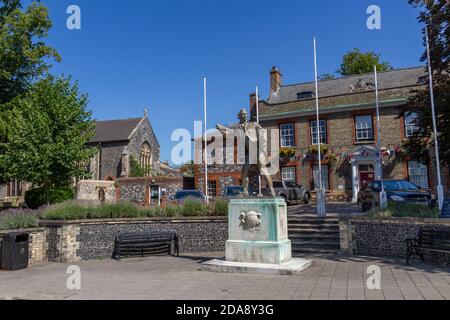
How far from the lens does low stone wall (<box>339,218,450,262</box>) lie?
10.5 meters

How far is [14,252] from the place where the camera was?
1088 cm

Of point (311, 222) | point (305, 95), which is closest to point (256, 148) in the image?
point (311, 222)

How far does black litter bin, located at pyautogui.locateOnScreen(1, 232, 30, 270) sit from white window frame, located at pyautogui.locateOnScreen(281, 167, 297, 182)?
20.8m

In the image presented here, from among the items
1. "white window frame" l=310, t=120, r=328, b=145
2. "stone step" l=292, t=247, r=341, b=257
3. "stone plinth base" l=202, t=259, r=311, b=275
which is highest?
"white window frame" l=310, t=120, r=328, b=145

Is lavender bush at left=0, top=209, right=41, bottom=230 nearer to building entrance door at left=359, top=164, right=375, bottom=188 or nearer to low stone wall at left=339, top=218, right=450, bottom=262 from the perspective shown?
low stone wall at left=339, top=218, right=450, bottom=262

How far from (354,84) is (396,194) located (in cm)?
1632

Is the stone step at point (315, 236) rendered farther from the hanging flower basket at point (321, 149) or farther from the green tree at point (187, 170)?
the green tree at point (187, 170)

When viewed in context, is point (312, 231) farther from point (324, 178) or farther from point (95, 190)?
point (95, 190)

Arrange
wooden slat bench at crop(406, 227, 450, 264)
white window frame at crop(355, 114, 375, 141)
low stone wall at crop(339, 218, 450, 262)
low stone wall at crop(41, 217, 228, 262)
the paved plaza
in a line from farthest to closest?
white window frame at crop(355, 114, 375, 141) < low stone wall at crop(41, 217, 228, 262) < low stone wall at crop(339, 218, 450, 262) < wooden slat bench at crop(406, 227, 450, 264) < the paved plaza

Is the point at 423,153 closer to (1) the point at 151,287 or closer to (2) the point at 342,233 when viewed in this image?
(2) the point at 342,233

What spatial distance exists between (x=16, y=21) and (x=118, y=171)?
24.7 metres

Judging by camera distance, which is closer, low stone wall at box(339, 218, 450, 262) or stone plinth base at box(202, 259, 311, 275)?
stone plinth base at box(202, 259, 311, 275)

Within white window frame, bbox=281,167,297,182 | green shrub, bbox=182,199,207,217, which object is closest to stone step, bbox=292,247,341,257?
green shrub, bbox=182,199,207,217

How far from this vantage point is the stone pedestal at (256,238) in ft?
31.4
